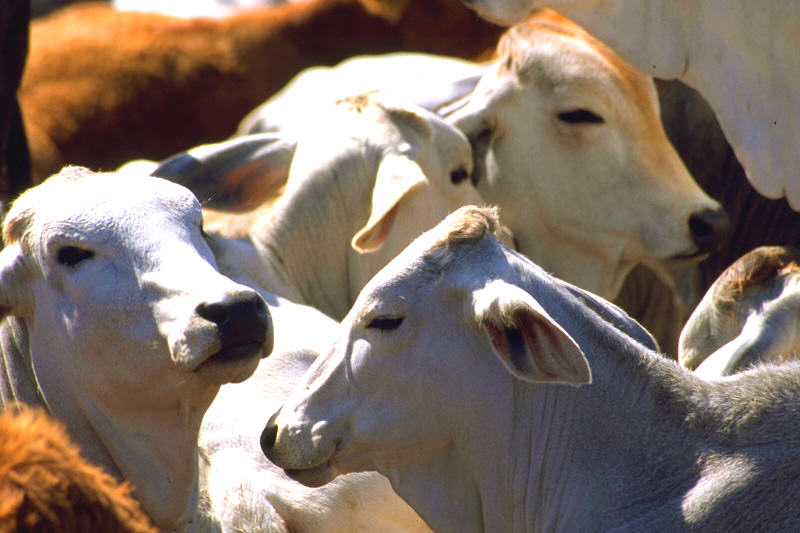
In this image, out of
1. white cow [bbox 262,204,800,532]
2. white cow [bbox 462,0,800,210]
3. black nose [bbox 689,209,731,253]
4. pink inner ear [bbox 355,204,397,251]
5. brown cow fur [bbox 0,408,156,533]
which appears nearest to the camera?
brown cow fur [bbox 0,408,156,533]

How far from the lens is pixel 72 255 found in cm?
346

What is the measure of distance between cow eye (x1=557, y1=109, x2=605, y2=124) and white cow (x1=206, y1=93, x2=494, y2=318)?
50 cm

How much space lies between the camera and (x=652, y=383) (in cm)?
323

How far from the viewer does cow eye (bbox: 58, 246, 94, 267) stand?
3453mm

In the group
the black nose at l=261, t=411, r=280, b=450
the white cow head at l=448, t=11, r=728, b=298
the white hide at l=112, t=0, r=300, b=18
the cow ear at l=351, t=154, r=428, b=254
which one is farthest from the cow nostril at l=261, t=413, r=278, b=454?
the white hide at l=112, t=0, r=300, b=18

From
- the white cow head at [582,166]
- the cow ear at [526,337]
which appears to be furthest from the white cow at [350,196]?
the cow ear at [526,337]

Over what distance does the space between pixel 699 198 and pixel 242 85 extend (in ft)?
12.9

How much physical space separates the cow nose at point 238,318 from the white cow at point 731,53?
5.46 ft

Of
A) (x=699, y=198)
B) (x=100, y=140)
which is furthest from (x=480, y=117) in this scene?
(x=100, y=140)

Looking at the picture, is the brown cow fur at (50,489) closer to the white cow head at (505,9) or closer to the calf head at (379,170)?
the calf head at (379,170)

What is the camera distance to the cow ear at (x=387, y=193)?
4.42 metres

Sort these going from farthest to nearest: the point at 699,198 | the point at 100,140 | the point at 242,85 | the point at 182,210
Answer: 1. the point at 242,85
2. the point at 100,140
3. the point at 699,198
4. the point at 182,210

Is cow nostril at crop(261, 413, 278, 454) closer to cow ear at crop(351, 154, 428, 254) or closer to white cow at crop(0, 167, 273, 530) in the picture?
white cow at crop(0, 167, 273, 530)

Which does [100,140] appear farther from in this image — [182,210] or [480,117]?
[182,210]
